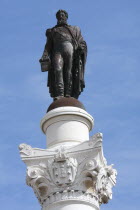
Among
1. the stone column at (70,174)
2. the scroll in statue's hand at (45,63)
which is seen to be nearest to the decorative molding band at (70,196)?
the stone column at (70,174)

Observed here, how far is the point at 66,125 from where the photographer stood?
1688cm

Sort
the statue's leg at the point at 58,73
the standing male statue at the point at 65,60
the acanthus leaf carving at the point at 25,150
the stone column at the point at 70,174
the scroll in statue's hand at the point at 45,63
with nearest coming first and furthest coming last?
the stone column at the point at 70,174 → the acanthus leaf carving at the point at 25,150 → the statue's leg at the point at 58,73 → the standing male statue at the point at 65,60 → the scroll in statue's hand at the point at 45,63

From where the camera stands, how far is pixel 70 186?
619 inches

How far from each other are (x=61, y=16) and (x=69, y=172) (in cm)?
591

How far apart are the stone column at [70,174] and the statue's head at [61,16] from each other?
188 inches

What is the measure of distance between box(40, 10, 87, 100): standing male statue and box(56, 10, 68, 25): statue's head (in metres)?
0.26

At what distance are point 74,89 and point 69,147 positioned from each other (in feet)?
10.0

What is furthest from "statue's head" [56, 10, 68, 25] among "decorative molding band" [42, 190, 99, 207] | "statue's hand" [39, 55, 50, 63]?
"decorative molding band" [42, 190, 99, 207]

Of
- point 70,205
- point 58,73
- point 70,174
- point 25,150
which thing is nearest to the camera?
point 70,205

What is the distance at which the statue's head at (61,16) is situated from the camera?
1962cm

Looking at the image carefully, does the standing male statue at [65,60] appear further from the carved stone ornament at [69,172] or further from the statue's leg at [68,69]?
the carved stone ornament at [69,172]

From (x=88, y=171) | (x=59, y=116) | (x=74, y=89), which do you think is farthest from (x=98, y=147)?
(x=74, y=89)

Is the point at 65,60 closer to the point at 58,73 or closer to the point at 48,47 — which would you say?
the point at 58,73

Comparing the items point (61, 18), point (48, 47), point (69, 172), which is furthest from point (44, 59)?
point (69, 172)
